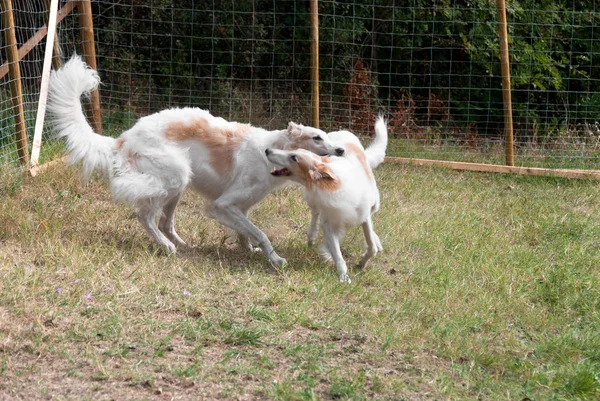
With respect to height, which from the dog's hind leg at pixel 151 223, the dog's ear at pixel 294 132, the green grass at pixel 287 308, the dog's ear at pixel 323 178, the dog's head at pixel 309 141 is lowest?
the green grass at pixel 287 308

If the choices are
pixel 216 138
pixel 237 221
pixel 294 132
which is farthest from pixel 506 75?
pixel 237 221

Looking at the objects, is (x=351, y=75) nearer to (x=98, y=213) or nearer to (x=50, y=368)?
(x=98, y=213)

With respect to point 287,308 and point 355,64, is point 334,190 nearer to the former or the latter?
point 287,308

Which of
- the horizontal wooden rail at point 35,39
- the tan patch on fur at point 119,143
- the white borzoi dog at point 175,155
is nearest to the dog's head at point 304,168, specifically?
the white borzoi dog at point 175,155

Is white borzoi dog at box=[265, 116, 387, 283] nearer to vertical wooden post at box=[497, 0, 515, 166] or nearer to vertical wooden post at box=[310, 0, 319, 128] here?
vertical wooden post at box=[310, 0, 319, 128]

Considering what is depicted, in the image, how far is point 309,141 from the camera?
6.15m

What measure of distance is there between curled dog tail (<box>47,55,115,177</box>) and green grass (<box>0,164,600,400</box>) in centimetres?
58

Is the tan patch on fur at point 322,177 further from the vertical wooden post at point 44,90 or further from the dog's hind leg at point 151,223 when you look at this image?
the vertical wooden post at point 44,90

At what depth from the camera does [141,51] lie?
39.5 feet

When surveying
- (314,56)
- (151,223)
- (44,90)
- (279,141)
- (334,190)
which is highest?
(314,56)

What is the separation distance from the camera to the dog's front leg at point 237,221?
Answer: 602cm

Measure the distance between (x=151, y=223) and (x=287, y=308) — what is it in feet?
5.90

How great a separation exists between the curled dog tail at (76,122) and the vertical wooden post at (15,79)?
1.67 m

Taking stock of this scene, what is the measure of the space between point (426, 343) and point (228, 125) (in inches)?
105
